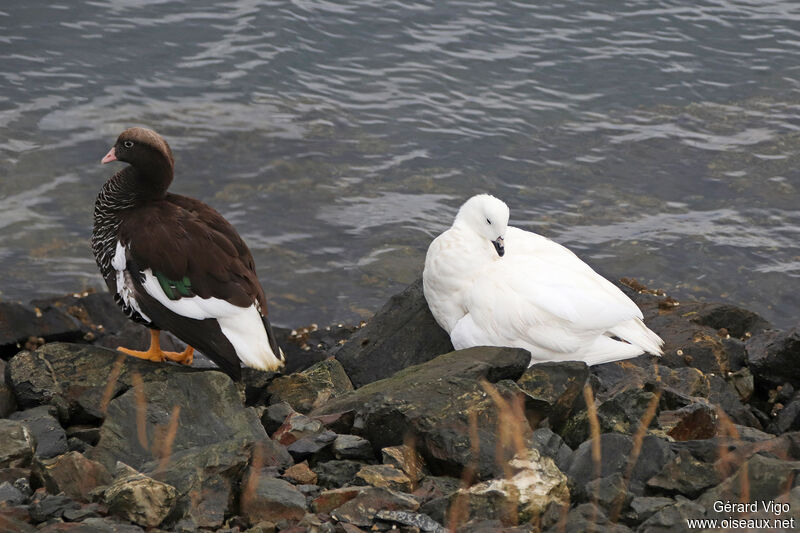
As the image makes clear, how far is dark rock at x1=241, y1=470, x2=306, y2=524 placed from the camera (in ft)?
14.7

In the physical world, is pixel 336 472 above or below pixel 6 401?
above

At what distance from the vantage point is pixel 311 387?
6.80 meters

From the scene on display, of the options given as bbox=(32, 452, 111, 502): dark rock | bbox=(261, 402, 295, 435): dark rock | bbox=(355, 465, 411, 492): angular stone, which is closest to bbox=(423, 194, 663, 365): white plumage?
bbox=(261, 402, 295, 435): dark rock

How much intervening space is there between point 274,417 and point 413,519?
181 centimetres

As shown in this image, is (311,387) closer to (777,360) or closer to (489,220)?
(489,220)

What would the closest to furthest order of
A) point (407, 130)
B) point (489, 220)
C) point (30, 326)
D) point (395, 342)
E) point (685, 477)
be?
point (685, 477) → point (489, 220) → point (395, 342) → point (30, 326) → point (407, 130)

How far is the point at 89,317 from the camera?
9297mm

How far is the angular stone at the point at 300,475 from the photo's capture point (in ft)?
16.1

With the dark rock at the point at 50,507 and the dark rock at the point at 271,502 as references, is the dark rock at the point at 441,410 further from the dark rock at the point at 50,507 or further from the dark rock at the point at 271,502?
the dark rock at the point at 50,507

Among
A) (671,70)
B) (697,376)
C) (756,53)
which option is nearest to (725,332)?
(697,376)

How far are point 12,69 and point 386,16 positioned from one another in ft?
20.4

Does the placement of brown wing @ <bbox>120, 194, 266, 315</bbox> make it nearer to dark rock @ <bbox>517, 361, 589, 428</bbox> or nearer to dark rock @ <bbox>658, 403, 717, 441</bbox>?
dark rock @ <bbox>517, 361, 589, 428</bbox>

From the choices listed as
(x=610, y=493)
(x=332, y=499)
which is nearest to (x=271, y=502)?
(x=332, y=499)

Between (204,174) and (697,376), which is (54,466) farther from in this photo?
(204,174)
